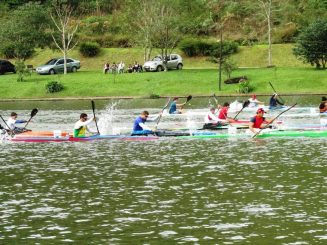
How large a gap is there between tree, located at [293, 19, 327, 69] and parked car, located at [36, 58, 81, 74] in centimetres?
2597

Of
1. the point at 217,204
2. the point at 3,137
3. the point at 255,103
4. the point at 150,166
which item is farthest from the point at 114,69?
the point at 217,204

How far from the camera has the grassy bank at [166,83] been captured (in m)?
78.8

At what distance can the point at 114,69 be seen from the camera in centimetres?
8912

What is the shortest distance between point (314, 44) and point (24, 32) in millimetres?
34335

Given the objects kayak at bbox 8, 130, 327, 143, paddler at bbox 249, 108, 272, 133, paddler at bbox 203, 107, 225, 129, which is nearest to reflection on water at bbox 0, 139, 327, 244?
kayak at bbox 8, 130, 327, 143

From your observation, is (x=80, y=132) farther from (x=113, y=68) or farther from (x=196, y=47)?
(x=196, y=47)

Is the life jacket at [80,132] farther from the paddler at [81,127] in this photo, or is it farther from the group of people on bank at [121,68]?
the group of people on bank at [121,68]

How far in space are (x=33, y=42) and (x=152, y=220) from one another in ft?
257

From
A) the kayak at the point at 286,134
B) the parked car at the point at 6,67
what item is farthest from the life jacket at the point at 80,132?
the parked car at the point at 6,67

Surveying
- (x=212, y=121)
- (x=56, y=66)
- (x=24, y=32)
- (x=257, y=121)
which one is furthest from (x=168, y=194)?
(x=24, y=32)

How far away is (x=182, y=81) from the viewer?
8262cm

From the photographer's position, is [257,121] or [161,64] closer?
[257,121]

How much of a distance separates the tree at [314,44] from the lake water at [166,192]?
4438cm

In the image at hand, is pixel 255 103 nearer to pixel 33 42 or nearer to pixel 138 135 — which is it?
pixel 138 135
